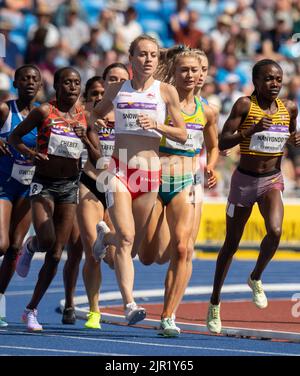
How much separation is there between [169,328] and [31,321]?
4.65ft

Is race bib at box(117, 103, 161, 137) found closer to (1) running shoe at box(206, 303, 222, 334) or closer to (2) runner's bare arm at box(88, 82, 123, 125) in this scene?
(2) runner's bare arm at box(88, 82, 123, 125)

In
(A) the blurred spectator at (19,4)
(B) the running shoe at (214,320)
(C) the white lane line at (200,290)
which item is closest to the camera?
(B) the running shoe at (214,320)

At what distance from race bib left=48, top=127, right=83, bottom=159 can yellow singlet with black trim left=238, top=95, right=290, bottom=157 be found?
1.59 m

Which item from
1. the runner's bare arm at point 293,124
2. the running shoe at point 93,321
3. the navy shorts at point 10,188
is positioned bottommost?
the running shoe at point 93,321

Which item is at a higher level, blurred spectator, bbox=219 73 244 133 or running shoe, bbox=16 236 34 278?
blurred spectator, bbox=219 73 244 133

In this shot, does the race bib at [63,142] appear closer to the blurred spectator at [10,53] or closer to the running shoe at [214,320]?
the running shoe at [214,320]

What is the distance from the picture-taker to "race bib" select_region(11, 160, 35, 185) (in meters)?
13.9

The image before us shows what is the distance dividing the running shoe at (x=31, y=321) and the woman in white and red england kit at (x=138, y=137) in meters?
1.22

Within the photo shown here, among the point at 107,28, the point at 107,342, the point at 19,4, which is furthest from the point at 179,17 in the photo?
the point at 107,342

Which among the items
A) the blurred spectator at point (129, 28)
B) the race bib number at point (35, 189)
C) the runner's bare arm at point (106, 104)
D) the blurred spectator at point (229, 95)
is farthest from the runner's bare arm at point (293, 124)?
the blurred spectator at point (129, 28)

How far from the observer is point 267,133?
1335 cm

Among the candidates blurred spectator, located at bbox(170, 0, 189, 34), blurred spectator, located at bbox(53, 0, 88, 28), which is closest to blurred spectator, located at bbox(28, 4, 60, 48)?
blurred spectator, located at bbox(53, 0, 88, 28)

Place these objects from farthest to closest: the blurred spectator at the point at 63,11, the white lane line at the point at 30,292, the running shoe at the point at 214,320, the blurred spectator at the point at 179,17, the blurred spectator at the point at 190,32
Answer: the blurred spectator at the point at 179,17 < the blurred spectator at the point at 190,32 < the blurred spectator at the point at 63,11 < the white lane line at the point at 30,292 < the running shoe at the point at 214,320

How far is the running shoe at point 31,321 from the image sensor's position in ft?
44.0
